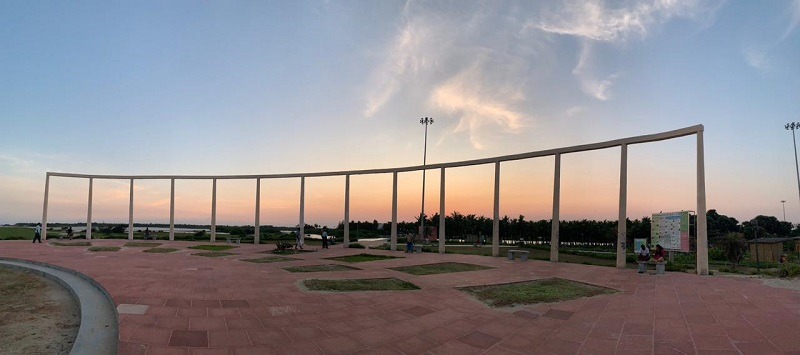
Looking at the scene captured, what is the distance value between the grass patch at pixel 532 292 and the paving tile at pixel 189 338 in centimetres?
555

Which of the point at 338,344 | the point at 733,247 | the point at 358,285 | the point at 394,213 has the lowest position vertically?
the point at 733,247

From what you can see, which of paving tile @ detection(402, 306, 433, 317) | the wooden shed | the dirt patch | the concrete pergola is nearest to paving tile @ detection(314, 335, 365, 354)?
paving tile @ detection(402, 306, 433, 317)

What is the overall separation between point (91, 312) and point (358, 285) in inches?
225

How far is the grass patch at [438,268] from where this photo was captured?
14398 millimetres

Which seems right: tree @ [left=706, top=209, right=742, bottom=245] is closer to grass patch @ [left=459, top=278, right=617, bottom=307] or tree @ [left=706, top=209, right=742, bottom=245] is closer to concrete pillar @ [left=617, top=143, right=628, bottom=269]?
concrete pillar @ [left=617, top=143, right=628, bottom=269]

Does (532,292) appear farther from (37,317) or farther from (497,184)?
(497,184)

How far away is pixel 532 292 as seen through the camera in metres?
10.2

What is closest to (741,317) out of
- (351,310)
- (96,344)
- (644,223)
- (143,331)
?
(351,310)

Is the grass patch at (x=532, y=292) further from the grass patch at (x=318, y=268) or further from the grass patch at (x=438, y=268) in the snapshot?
the grass patch at (x=318, y=268)

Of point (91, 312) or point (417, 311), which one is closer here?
point (91, 312)

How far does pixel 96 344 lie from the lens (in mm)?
5684

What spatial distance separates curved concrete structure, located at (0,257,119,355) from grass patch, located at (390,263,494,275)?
8.76 meters

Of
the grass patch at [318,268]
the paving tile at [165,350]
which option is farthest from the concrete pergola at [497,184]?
the paving tile at [165,350]

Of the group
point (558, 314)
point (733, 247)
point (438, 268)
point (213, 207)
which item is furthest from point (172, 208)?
point (733, 247)
